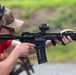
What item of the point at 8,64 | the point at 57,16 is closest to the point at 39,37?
the point at 8,64

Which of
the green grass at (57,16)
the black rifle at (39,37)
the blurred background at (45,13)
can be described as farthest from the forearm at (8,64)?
the blurred background at (45,13)

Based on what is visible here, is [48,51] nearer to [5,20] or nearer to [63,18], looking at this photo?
[63,18]

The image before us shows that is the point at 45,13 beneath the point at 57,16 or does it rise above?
above

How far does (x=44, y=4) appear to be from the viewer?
20.1 meters

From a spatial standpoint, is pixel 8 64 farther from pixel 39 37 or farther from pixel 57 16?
pixel 57 16

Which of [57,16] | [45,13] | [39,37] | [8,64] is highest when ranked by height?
[45,13]

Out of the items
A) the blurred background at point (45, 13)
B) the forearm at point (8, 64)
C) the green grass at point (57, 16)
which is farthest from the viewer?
the blurred background at point (45, 13)

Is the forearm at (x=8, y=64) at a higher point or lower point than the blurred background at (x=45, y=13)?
lower

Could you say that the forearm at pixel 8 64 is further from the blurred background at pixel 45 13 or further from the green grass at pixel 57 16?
the blurred background at pixel 45 13

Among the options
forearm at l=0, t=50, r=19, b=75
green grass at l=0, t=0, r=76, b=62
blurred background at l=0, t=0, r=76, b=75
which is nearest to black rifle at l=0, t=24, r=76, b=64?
forearm at l=0, t=50, r=19, b=75

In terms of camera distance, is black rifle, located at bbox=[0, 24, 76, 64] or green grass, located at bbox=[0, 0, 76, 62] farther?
green grass, located at bbox=[0, 0, 76, 62]

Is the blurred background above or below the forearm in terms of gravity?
above

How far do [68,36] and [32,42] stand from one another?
463 mm

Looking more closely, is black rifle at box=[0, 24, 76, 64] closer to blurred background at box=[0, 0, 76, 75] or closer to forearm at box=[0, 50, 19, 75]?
forearm at box=[0, 50, 19, 75]
